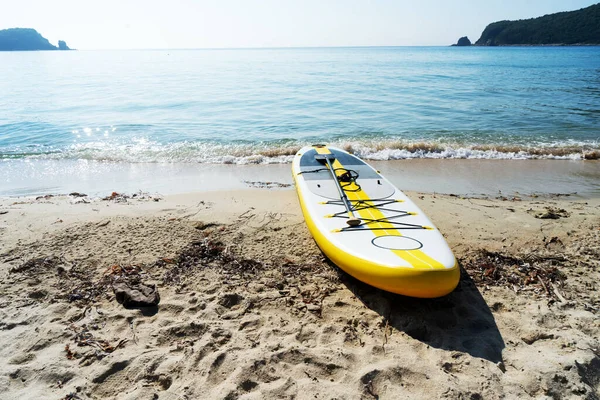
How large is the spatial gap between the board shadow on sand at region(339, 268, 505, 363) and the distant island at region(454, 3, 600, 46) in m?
111

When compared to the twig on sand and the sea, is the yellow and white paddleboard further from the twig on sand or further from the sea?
the sea

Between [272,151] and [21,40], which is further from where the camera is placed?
[21,40]

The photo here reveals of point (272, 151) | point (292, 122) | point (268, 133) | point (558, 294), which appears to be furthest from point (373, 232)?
point (292, 122)

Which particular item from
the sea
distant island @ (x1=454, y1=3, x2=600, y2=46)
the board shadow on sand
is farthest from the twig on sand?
distant island @ (x1=454, y1=3, x2=600, y2=46)

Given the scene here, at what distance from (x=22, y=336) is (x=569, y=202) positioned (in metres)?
7.63

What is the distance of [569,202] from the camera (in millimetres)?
6188

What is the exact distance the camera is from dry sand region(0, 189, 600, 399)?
2600mm

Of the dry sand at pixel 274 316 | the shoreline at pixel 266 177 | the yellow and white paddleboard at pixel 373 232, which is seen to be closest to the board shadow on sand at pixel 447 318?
the dry sand at pixel 274 316

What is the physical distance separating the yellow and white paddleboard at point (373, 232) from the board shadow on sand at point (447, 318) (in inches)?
8.5

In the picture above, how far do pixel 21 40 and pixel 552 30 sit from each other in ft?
572

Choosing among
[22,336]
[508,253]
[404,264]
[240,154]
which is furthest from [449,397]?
[240,154]

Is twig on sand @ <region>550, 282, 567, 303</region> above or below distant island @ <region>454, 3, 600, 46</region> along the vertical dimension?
below

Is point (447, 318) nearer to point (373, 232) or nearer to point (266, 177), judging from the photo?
point (373, 232)

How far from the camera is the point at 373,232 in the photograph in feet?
13.1
